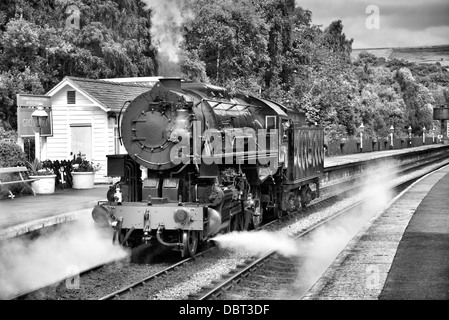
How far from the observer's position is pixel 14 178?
20.9 meters

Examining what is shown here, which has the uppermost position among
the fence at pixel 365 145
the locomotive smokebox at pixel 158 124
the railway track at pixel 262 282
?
the locomotive smokebox at pixel 158 124

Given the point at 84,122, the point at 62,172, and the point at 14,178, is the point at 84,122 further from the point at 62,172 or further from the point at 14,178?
the point at 14,178

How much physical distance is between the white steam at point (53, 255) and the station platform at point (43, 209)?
261 millimetres

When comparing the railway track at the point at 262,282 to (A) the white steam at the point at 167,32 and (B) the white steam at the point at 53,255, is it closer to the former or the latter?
(B) the white steam at the point at 53,255

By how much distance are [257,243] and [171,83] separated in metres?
4.41

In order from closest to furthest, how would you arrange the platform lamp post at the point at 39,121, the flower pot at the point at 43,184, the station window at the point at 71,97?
the flower pot at the point at 43,184 < the platform lamp post at the point at 39,121 < the station window at the point at 71,97

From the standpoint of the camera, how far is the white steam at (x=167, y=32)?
22.1 m

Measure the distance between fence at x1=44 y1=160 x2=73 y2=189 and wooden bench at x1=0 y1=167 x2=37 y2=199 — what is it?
1540 mm

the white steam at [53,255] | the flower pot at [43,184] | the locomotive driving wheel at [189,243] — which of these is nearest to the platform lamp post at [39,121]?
the flower pot at [43,184]

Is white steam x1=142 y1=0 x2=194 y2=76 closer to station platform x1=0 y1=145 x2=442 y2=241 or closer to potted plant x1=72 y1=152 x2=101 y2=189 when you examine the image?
potted plant x1=72 y1=152 x2=101 y2=189

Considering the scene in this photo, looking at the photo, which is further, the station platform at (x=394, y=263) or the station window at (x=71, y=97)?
the station window at (x=71, y=97)

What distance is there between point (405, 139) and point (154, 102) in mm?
63553

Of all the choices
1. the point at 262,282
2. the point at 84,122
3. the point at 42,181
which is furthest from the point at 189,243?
the point at 84,122

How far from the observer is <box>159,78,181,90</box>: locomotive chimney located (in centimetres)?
1330
